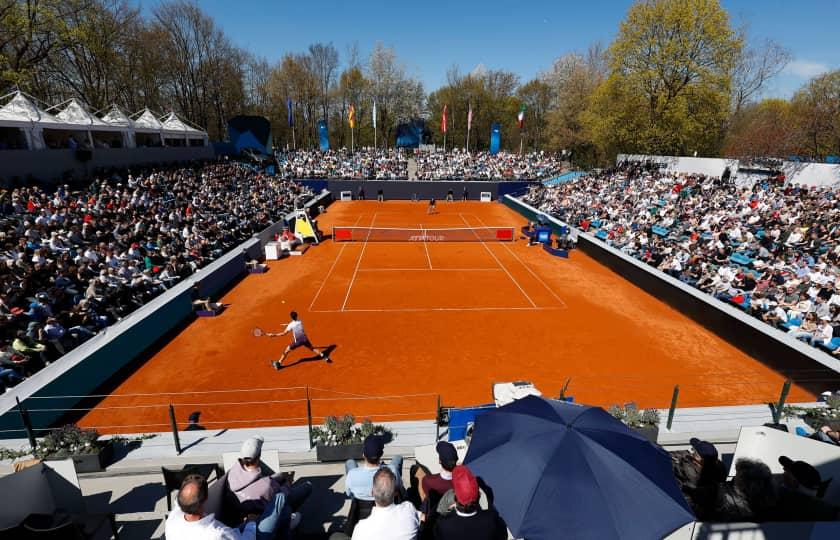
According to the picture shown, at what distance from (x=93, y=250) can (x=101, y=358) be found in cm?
683

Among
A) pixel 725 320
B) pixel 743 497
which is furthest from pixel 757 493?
pixel 725 320

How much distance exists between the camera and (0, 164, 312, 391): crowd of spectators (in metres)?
11.0

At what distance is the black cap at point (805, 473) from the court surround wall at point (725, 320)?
7640mm

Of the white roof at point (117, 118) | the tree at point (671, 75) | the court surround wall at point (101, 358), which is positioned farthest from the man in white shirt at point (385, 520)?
the tree at point (671, 75)

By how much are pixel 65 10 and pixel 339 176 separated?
27.3m

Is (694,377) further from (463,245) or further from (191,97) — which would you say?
(191,97)

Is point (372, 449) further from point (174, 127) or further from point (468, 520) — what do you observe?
point (174, 127)

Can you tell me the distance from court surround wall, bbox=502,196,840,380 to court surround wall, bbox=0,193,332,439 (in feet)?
53.8

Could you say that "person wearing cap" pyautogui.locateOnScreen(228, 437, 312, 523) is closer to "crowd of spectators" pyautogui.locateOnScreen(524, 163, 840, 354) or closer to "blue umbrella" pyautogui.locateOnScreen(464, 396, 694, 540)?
"blue umbrella" pyautogui.locateOnScreen(464, 396, 694, 540)

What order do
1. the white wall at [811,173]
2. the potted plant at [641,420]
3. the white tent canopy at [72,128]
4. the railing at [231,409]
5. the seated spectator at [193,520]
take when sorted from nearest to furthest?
the seated spectator at [193,520]
the potted plant at [641,420]
the railing at [231,409]
the white wall at [811,173]
the white tent canopy at [72,128]

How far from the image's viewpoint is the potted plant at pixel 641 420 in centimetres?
788

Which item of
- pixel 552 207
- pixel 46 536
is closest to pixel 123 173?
pixel 46 536

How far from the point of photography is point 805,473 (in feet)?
16.6

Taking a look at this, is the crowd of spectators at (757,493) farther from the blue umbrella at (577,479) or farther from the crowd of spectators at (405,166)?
the crowd of spectators at (405,166)
